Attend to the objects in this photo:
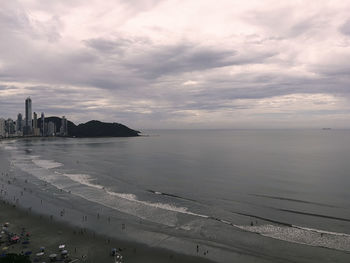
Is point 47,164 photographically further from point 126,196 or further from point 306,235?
point 306,235

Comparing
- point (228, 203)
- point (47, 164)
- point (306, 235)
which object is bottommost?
point (306, 235)

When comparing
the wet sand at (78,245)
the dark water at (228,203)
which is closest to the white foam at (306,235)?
the dark water at (228,203)

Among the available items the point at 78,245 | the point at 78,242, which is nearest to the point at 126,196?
the point at 78,242

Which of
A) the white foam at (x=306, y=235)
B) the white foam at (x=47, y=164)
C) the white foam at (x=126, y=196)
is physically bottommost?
the white foam at (x=306, y=235)

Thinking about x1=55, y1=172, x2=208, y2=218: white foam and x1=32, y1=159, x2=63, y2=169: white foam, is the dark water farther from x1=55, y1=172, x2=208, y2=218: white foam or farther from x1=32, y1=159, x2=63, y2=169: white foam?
x1=32, y1=159, x2=63, y2=169: white foam

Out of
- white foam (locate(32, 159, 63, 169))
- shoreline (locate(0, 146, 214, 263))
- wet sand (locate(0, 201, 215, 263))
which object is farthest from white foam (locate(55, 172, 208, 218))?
white foam (locate(32, 159, 63, 169))

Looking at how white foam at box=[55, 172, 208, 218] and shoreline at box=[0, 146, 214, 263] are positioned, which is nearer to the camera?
shoreline at box=[0, 146, 214, 263]

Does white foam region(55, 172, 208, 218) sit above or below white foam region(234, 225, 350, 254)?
above

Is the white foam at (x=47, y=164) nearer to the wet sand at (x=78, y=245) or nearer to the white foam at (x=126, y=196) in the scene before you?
the white foam at (x=126, y=196)

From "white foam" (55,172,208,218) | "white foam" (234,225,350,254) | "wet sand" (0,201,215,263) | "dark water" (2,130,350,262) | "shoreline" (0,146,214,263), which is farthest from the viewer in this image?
"white foam" (55,172,208,218)
